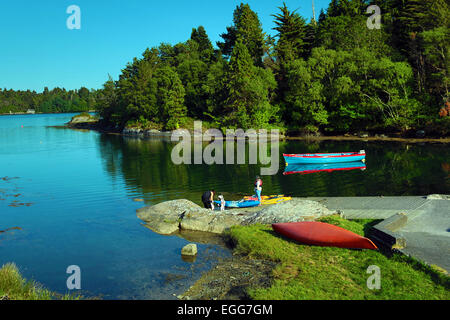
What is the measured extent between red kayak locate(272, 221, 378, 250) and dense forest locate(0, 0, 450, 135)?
5198 cm

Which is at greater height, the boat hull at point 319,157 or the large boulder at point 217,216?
the boat hull at point 319,157

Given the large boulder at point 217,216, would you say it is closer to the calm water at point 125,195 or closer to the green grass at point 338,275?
the calm water at point 125,195

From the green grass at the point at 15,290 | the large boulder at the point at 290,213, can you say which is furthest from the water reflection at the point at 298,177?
the green grass at the point at 15,290

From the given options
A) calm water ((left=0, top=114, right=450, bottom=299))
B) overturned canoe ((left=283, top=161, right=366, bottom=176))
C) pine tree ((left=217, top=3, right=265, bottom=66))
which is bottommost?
calm water ((left=0, top=114, right=450, bottom=299))

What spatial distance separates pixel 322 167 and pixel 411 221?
84.9 ft

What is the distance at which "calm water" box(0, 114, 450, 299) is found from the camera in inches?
610

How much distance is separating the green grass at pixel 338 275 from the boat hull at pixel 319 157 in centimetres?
2834

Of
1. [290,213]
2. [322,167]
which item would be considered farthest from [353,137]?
[290,213]

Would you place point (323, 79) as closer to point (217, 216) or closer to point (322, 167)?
point (322, 167)

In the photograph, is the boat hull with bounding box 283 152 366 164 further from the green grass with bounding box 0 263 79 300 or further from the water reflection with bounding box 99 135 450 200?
the green grass with bounding box 0 263 79 300

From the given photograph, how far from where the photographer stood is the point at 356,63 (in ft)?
211

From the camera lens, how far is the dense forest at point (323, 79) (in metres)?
59.8

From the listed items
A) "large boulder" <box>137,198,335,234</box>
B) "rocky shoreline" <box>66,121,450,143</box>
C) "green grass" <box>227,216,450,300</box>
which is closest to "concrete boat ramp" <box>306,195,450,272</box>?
"green grass" <box>227,216,450,300</box>

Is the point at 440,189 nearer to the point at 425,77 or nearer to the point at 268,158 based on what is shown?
the point at 268,158
